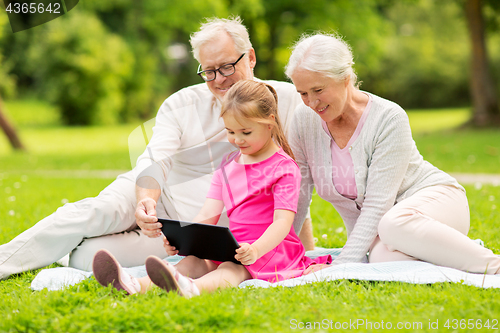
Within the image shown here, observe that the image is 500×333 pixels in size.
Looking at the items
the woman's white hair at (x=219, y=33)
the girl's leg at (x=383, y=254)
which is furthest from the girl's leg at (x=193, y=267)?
the woman's white hair at (x=219, y=33)

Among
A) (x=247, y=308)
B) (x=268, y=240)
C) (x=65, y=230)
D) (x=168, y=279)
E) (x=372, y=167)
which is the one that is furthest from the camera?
(x=65, y=230)

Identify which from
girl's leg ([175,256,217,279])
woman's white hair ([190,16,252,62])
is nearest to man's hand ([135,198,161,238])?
girl's leg ([175,256,217,279])

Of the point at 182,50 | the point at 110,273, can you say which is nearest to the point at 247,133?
the point at 110,273

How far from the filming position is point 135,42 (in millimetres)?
30859

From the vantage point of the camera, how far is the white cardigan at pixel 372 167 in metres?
3.05

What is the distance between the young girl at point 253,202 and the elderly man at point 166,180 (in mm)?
236

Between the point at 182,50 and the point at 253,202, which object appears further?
the point at 182,50

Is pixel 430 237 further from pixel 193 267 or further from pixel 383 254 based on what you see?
pixel 193 267

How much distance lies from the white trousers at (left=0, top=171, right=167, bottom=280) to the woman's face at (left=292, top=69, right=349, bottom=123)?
144cm

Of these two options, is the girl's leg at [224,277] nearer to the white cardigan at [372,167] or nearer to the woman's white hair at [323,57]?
the white cardigan at [372,167]

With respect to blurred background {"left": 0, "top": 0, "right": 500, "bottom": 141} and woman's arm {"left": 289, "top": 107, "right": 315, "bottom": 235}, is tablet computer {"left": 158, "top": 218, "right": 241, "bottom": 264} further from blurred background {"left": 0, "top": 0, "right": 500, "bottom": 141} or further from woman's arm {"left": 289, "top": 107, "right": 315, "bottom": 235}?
blurred background {"left": 0, "top": 0, "right": 500, "bottom": 141}

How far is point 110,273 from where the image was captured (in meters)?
2.63

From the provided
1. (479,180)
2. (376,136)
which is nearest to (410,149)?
(376,136)

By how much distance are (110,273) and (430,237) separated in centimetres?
177
